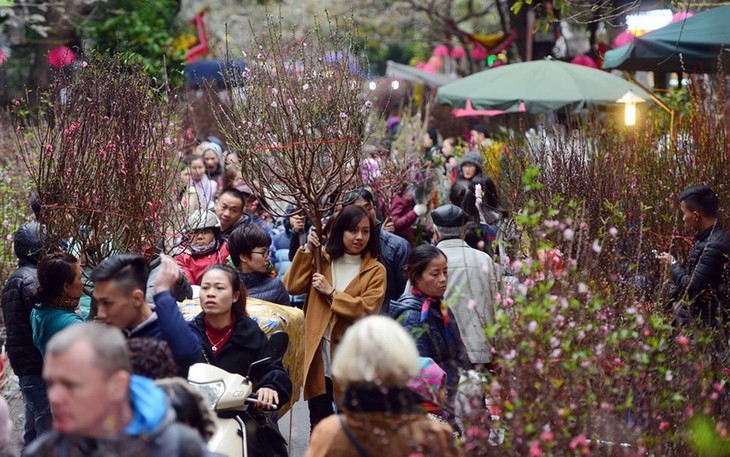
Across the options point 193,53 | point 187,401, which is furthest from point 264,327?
point 193,53

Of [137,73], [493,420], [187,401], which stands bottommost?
[493,420]

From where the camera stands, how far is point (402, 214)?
488 inches

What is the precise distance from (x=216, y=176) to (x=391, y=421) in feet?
34.2

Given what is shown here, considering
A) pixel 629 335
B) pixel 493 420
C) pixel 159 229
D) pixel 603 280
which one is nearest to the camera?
pixel 493 420

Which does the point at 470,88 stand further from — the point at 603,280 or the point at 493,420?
the point at 493,420

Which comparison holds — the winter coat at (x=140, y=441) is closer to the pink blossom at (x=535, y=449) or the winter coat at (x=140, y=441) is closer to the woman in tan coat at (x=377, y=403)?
the woman in tan coat at (x=377, y=403)

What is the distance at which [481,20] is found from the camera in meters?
40.9

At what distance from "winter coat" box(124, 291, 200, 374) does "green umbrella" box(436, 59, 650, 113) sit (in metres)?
10.5

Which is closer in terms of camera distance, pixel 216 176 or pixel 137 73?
pixel 137 73

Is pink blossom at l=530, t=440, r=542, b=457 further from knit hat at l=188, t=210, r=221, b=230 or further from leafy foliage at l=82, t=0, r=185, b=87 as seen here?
leafy foliage at l=82, t=0, r=185, b=87

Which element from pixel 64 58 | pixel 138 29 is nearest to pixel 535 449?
pixel 64 58

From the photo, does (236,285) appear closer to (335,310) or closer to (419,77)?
(335,310)

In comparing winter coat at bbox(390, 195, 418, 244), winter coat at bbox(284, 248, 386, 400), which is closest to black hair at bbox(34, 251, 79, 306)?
winter coat at bbox(284, 248, 386, 400)

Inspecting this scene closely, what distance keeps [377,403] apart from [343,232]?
13.1ft
